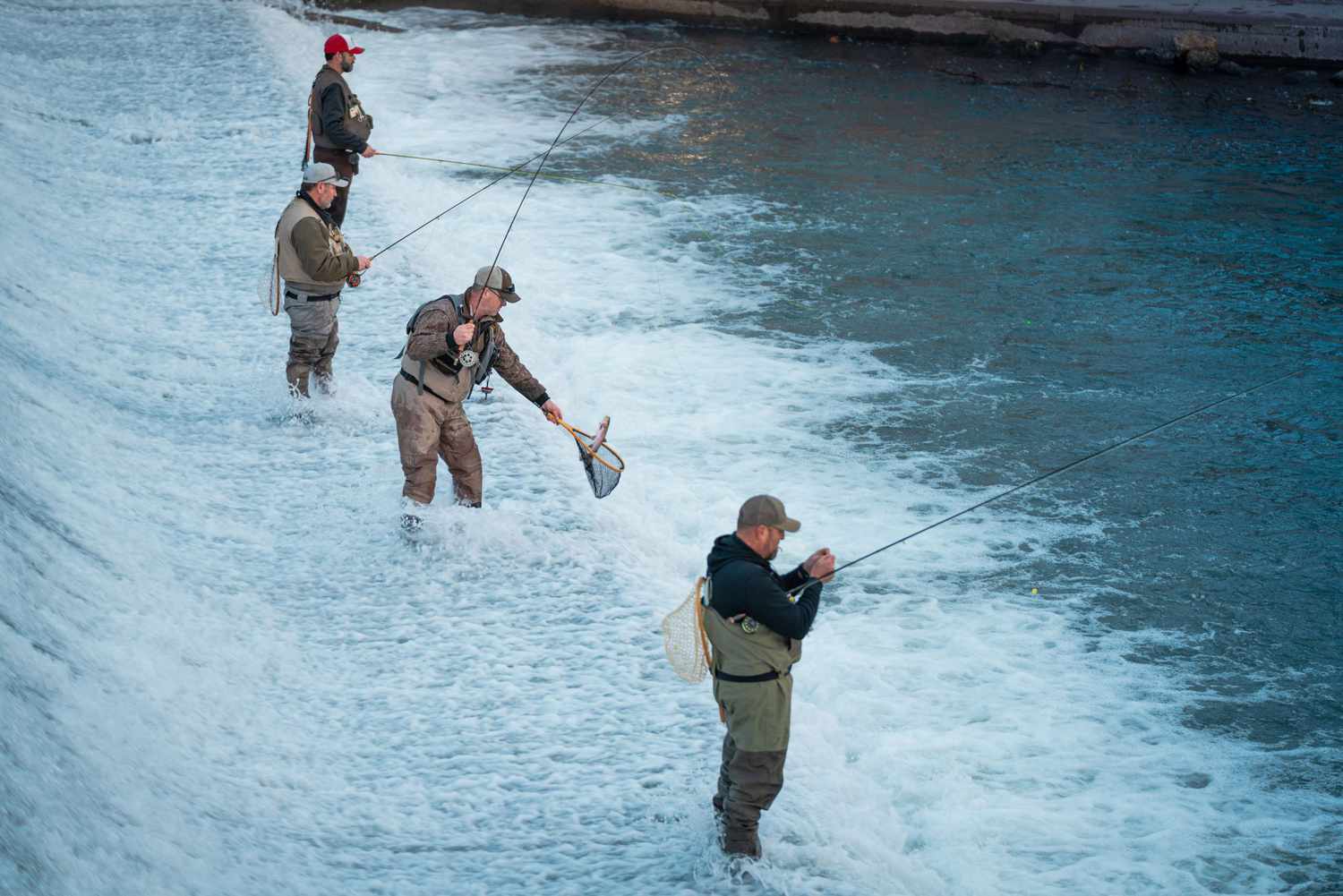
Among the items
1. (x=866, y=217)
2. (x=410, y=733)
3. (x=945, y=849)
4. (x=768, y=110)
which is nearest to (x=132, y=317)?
(x=410, y=733)

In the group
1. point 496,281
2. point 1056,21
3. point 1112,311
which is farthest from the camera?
point 1056,21

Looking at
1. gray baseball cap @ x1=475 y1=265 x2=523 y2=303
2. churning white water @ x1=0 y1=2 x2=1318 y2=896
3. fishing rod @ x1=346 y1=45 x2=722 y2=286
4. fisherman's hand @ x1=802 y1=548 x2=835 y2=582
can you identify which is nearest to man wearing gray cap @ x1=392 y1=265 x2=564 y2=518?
gray baseball cap @ x1=475 y1=265 x2=523 y2=303

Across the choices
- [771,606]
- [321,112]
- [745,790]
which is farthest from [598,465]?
[321,112]

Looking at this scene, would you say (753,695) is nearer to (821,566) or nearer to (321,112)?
(821,566)

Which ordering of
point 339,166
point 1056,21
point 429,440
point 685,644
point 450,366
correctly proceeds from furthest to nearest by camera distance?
1. point 1056,21
2. point 339,166
3. point 429,440
4. point 450,366
5. point 685,644

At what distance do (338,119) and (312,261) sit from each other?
3.52m

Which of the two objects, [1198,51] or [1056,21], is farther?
[1056,21]

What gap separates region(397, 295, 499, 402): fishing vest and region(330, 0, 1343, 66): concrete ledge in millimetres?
17987

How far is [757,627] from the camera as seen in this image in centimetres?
523

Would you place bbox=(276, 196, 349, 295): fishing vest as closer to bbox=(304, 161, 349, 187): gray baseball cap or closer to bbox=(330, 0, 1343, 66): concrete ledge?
bbox=(304, 161, 349, 187): gray baseball cap

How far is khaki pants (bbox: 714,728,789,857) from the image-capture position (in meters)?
5.45

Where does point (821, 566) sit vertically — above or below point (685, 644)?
above

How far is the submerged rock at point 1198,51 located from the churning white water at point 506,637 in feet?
36.5

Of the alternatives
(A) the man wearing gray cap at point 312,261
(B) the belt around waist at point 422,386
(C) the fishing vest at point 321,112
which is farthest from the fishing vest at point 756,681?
(C) the fishing vest at point 321,112
